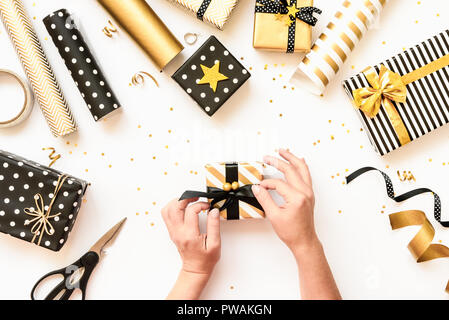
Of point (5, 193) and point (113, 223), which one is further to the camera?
point (113, 223)

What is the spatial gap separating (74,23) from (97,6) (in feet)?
0.30

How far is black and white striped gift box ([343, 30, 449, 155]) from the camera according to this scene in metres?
1.03

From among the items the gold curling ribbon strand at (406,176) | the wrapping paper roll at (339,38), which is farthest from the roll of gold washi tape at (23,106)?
the gold curling ribbon strand at (406,176)

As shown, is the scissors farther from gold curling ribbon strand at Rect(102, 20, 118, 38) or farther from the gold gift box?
the gold gift box

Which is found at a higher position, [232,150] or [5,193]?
[232,150]

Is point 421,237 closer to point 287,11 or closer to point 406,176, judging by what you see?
point 406,176

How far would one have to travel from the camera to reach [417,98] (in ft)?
3.39

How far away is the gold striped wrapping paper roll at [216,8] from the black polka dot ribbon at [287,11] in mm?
72

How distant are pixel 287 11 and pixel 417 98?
1.31 feet

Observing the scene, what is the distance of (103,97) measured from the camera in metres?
1.03

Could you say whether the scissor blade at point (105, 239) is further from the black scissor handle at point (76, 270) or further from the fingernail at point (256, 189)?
the fingernail at point (256, 189)
